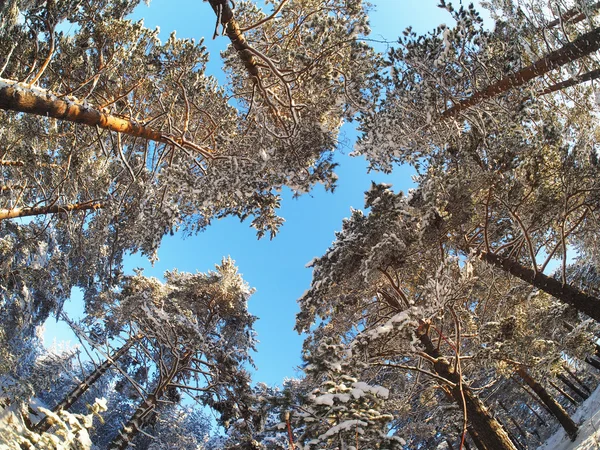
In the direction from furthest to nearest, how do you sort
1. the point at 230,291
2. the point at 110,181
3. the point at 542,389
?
the point at 230,291 → the point at 542,389 → the point at 110,181

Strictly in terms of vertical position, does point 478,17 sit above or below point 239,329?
below

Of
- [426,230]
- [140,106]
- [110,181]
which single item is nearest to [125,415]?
[110,181]

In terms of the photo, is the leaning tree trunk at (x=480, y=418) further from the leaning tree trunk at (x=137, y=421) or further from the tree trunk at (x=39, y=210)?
the tree trunk at (x=39, y=210)

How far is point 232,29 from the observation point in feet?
19.0

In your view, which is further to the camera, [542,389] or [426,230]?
[542,389]

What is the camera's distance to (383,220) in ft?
26.9

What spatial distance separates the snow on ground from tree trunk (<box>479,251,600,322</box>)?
405cm

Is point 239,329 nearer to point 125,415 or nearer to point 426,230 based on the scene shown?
point 426,230

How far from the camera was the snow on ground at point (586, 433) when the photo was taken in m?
10.1

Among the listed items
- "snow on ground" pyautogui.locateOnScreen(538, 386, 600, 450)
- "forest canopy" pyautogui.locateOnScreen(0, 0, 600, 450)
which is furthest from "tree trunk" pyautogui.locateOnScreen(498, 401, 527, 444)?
"forest canopy" pyautogui.locateOnScreen(0, 0, 600, 450)

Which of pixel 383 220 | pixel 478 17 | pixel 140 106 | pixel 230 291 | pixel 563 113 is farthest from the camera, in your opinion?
pixel 230 291

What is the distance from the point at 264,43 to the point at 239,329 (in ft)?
34.8

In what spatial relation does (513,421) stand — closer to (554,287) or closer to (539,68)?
(554,287)

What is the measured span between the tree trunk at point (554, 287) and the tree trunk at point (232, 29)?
19.9 ft
